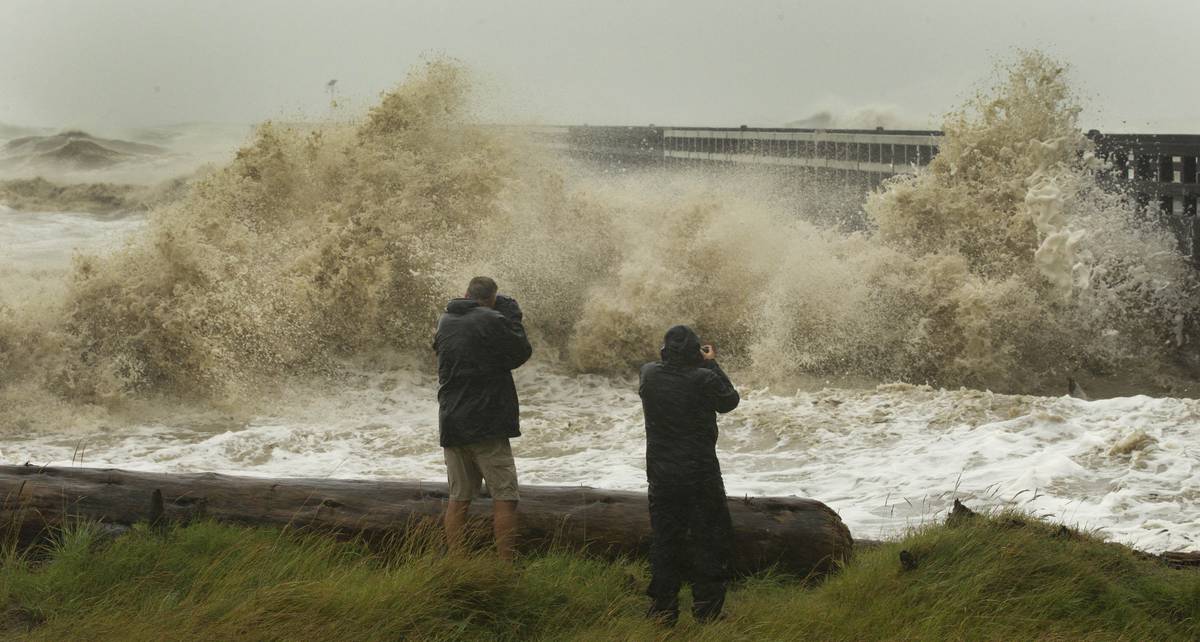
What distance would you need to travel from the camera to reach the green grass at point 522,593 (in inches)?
175

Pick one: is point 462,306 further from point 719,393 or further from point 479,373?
point 719,393

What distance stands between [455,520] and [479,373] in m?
0.75

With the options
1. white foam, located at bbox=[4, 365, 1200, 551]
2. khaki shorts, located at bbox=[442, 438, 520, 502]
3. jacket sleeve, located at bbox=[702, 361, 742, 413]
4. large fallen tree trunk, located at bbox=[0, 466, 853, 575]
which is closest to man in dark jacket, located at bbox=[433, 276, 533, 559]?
khaki shorts, located at bbox=[442, 438, 520, 502]

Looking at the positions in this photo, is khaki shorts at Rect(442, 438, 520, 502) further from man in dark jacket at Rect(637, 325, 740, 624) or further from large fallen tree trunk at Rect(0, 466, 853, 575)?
man in dark jacket at Rect(637, 325, 740, 624)

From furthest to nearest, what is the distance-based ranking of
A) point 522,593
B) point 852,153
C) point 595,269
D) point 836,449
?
point 852,153 < point 595,269 < point 836,449 < point 522,593

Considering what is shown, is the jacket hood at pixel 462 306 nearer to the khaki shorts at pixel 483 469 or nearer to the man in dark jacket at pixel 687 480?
the khaki shorts at pixel 483 469

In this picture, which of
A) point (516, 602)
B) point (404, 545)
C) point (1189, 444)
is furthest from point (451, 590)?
point (1189, 444)

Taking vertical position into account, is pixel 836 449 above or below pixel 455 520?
below

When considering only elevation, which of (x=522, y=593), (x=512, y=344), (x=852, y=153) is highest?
(x=852, y=153)

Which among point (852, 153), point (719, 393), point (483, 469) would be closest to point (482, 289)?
point (483, 469)

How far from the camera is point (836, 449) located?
997 centimetres

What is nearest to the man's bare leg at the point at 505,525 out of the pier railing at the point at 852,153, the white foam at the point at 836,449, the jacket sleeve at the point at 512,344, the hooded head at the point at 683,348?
the jacket sleeve at the point at 512,344

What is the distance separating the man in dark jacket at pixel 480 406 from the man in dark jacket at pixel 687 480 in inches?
33.8

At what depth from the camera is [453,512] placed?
5.64 m
